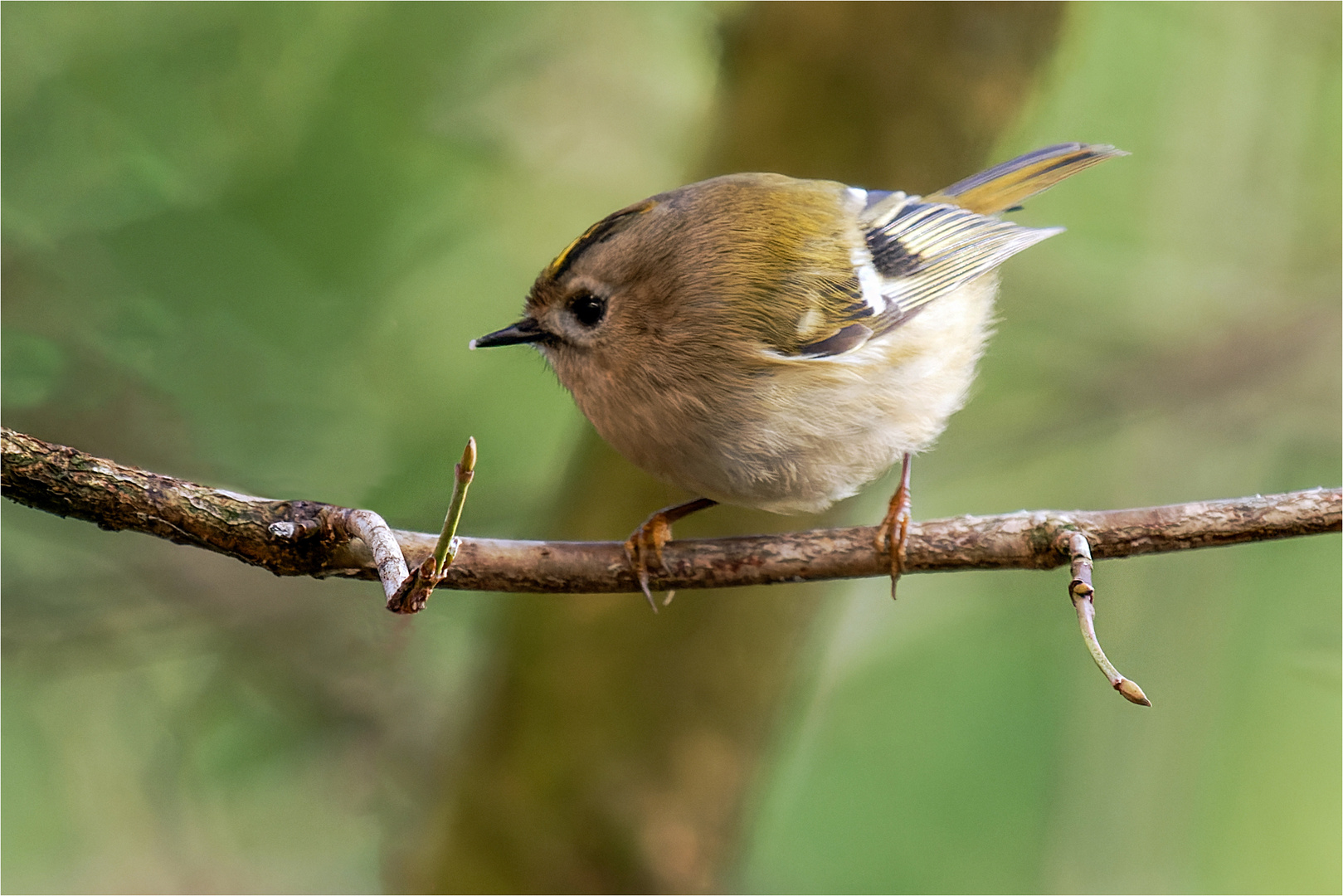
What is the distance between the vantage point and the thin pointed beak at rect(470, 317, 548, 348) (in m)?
2.04

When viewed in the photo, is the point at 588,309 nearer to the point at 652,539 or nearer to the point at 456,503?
the point at 652,539

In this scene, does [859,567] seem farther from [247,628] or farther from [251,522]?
[247,628]

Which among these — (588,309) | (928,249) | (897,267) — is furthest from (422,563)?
(928,249)

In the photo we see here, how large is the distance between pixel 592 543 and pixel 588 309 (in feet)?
1.80

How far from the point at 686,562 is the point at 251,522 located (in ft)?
2.38

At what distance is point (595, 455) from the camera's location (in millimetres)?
2912

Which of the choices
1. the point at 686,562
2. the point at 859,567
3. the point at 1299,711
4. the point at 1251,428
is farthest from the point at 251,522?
the point at 1251,428

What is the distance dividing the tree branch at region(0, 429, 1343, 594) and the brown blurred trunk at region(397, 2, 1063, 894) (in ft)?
3.22

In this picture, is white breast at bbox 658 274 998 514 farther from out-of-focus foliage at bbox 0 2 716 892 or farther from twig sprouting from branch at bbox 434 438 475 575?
twig sprouting from branch at bbox 434 438 475 575

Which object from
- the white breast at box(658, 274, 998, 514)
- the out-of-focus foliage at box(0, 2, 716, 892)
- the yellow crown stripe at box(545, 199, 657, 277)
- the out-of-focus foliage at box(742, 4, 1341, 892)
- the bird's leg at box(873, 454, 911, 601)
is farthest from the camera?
the out-of-focus foliage at box(742, 4, 1341, 892)

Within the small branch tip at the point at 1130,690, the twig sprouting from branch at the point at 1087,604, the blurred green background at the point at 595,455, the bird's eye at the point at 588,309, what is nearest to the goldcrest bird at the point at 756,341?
the bird's eye at the point at 588,309

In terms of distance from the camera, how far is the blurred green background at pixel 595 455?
7.47 ft

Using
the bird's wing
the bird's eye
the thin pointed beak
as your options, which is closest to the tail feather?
the bird's wing

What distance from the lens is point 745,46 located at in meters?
2.90
